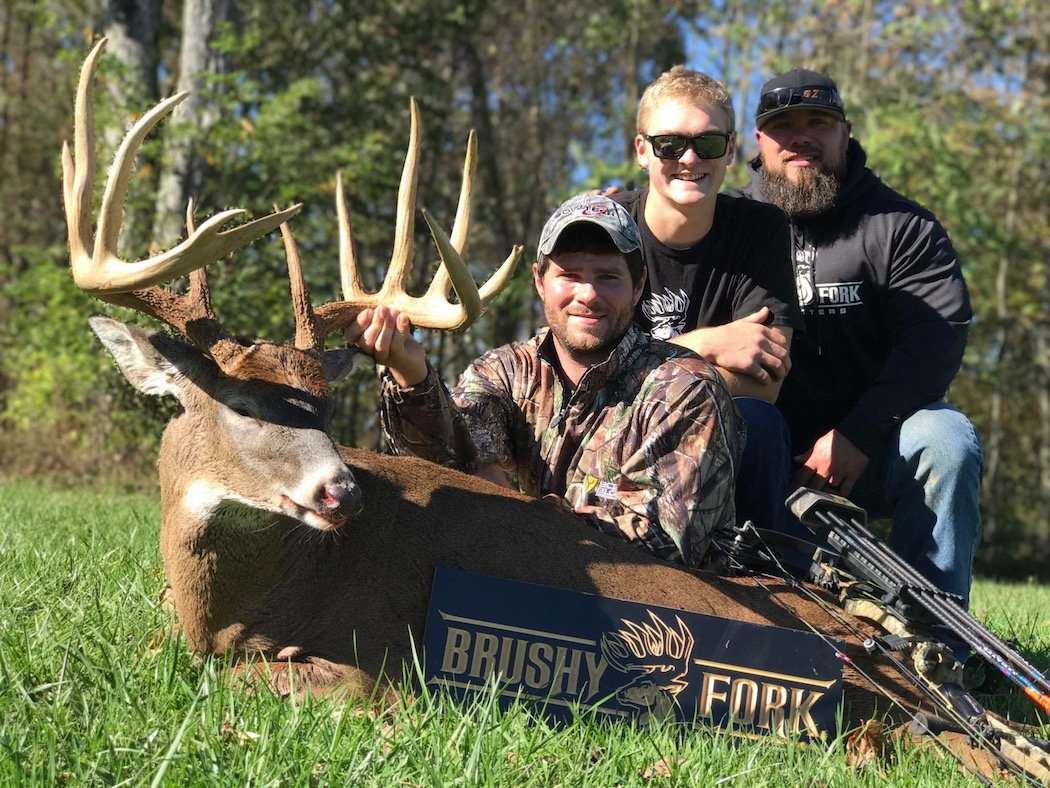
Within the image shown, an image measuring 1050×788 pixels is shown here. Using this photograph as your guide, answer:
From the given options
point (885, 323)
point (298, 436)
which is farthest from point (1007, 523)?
point (298, 436)

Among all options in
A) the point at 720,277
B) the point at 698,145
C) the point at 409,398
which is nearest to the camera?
the point at 409,398

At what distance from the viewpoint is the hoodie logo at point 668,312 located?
5.21m

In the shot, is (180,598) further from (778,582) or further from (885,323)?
(885,323)

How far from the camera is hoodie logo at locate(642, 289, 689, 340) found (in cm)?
521

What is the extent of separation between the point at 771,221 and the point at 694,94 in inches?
25.6

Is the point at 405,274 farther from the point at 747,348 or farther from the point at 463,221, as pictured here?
the point at 747,348

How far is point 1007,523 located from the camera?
63.4ft

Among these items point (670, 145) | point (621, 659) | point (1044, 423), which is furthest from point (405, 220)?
point (1044, 423)

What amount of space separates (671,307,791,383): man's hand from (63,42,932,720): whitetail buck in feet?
3.16

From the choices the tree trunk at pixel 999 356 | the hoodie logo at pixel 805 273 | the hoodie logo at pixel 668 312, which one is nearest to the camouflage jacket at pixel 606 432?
the hoodie logo at pixel 668 312

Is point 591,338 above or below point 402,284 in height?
below

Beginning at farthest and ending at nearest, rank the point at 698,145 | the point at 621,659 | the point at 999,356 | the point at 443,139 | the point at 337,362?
1. the point at 443,139
2. the point at 999,356
3. the point at 698,145
4. the point at 337,362
5. the point at 621,659

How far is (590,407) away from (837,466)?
3.99 feet

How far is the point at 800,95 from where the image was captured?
566 centimetres
